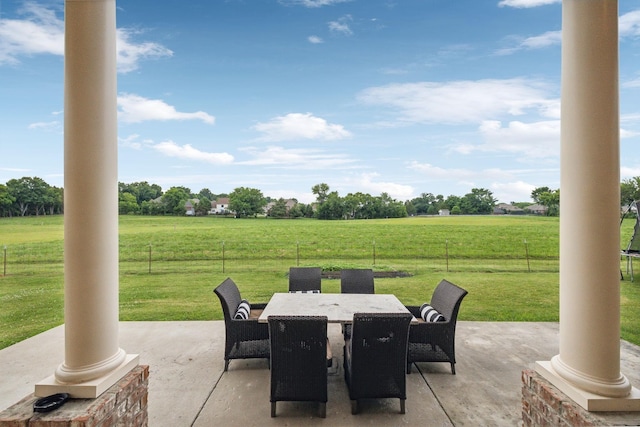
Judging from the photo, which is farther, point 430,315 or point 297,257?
point 297,257

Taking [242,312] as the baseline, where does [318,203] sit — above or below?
above

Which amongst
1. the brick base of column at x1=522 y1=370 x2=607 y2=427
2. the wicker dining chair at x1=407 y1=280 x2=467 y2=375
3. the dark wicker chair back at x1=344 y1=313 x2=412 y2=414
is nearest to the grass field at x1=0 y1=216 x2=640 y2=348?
the wicker dining chair at x1=407 y1=280 x2=467 y2=375

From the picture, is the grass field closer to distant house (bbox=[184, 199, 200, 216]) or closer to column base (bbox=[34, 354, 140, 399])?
distant house (bbox=[184, 199, 200, 216])

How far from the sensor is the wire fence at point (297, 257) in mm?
10781

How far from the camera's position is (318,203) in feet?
49.6

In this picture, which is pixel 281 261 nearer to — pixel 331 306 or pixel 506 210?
pixel 331 306

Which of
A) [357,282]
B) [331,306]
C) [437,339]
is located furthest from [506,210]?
[331,306]

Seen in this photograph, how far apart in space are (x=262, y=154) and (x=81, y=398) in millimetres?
15176

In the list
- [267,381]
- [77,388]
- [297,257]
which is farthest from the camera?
[297,257]

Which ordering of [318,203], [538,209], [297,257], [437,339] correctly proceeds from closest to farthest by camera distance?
[437,339], [297,257], [318,203], [538,209]

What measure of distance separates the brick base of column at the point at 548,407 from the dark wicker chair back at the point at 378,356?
35.9 inches

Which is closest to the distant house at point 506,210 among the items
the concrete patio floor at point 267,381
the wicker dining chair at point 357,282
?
the concrete patio floor at point 267,381

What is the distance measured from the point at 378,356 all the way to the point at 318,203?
1247cm

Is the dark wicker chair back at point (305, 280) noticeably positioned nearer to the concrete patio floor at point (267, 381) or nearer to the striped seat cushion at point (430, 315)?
the concrete patio floor at point (267, 381)
